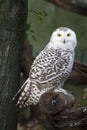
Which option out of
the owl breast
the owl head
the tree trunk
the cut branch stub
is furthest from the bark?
the cut branch stub

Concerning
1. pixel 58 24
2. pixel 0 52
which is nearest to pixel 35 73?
pixel 0 52

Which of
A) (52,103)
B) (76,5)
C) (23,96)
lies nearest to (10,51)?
(23,96)

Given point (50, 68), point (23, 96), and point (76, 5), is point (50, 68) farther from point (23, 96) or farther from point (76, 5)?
point (76, 5)

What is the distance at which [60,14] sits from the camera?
6332 millimetres

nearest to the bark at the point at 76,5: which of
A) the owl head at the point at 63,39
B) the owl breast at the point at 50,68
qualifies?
the owl head at the point at 63,39

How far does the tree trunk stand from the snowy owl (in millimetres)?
94

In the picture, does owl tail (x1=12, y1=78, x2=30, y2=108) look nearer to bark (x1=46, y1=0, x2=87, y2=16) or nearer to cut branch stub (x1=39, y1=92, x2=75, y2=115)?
cut branch stub (x1=39, y1=92, x2=75, y2=115)

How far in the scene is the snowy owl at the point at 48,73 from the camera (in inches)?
131

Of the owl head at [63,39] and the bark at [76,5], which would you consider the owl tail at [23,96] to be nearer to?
the owl head at [63,39]

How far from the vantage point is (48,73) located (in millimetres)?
3365

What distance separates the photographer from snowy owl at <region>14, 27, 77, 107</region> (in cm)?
334

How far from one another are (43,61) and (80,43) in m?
2.95

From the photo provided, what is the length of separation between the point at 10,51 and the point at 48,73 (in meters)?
0.33

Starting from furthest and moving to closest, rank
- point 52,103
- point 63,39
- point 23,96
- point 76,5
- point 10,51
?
point 76,5 < point 63,39 < point 23,96 < point 10,51 < point 52,103
